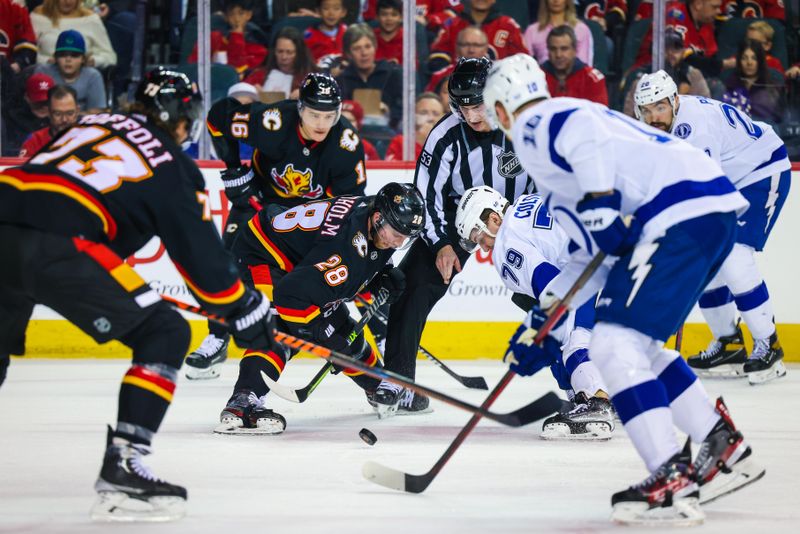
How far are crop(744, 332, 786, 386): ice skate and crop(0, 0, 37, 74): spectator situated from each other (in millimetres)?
4180

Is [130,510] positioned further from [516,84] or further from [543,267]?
[543,267]

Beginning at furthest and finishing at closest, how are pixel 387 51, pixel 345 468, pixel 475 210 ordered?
pixel 387 51 → pixel 475 210 → pixel 345 468

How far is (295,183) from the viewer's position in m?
5.45

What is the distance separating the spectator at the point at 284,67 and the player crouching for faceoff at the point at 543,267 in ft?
8.95

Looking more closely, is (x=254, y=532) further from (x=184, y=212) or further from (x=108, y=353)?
(x=108, y=353)

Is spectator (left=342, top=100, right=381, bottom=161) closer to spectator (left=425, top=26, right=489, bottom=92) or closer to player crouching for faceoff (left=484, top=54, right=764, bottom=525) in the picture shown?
spectator (left=425, top=26, right=489, bottom=92)

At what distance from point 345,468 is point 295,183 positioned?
203 cm

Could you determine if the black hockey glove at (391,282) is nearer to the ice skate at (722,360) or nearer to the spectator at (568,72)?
the ice skate at (722,360)

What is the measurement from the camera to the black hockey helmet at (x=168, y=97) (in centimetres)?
307

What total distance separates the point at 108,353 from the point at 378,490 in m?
3.48

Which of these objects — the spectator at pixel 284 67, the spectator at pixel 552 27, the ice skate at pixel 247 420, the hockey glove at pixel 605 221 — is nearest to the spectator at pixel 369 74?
the spectator at pixel 284 67

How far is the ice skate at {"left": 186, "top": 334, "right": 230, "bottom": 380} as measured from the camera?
5.82m

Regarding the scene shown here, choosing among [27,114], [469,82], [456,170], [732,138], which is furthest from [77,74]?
[732,138]

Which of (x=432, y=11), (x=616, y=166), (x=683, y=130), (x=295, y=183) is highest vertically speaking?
(x=432, y=11)
